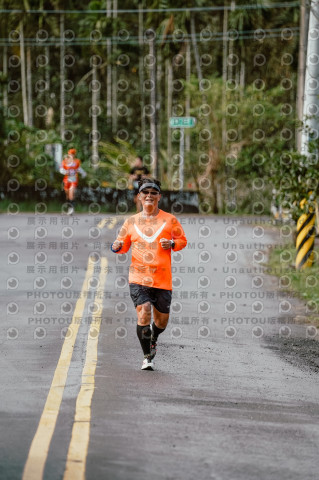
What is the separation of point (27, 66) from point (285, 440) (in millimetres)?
59527

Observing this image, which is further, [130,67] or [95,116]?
[130,67]

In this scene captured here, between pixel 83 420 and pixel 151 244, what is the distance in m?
2.56

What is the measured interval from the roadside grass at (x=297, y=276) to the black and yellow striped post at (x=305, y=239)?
166 millimetres

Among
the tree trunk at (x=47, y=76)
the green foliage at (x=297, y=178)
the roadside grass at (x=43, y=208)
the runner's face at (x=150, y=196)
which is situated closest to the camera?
the runner's face at (x=150, y=196)

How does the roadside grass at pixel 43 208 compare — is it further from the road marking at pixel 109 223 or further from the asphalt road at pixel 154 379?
the asphalt road at pixel 154 379

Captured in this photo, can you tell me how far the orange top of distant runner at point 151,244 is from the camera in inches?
420

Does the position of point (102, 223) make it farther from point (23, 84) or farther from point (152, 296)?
point (23, 84)

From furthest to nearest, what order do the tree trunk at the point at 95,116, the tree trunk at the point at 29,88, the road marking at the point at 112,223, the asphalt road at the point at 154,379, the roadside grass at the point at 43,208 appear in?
the tree trunk at the point at 29,88 → the tree trunk at the point at 95,116 → the roadside grass at the point at 43,208 → the road marking at the point at 112,223 → the asphalt road at the point at 154,379

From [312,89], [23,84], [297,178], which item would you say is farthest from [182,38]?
[297,178]

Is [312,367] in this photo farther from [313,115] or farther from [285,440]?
[313,115]

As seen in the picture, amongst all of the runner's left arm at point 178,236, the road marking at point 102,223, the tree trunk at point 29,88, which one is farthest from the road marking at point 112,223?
the tree trunk at point 29,88

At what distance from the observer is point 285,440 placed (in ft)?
27.5

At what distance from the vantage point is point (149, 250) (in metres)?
10.7

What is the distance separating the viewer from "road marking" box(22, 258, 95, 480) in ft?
23.8
